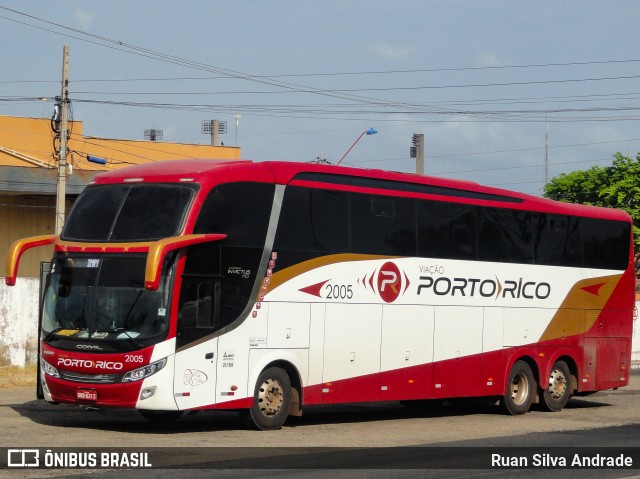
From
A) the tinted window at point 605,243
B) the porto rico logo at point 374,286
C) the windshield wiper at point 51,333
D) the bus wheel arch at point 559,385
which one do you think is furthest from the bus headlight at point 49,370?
the tinted window at point 605,243

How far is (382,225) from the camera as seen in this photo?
19641mm

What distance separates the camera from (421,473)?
43.0ft

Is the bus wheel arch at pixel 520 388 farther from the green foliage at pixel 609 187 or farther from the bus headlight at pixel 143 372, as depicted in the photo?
the green foliage at pixel 609 187

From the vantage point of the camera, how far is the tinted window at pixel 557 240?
23.0 m

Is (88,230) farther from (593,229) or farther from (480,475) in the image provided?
(593,229)

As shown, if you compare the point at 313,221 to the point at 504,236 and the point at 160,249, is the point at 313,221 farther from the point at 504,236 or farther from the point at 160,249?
the point at 504,236

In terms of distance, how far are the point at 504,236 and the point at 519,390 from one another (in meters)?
3.14

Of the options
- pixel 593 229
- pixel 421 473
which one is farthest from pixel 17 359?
pixel 421 473

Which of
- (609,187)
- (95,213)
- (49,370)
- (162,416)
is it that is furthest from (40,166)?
(609,187)

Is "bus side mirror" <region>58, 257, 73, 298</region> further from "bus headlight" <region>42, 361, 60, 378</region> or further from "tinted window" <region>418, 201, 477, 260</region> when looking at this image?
"tinted window" <region>418, 201, 477, 260</region>

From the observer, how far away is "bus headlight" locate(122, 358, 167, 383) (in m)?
16.4

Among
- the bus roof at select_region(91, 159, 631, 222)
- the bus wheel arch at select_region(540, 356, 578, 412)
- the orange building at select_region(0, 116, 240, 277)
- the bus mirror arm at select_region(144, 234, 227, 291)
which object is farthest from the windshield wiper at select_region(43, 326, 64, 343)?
the orange building at select_region(0, 116, 240, 277)

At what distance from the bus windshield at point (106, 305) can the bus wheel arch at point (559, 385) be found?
9750 mm

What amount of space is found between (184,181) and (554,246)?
9339mm
